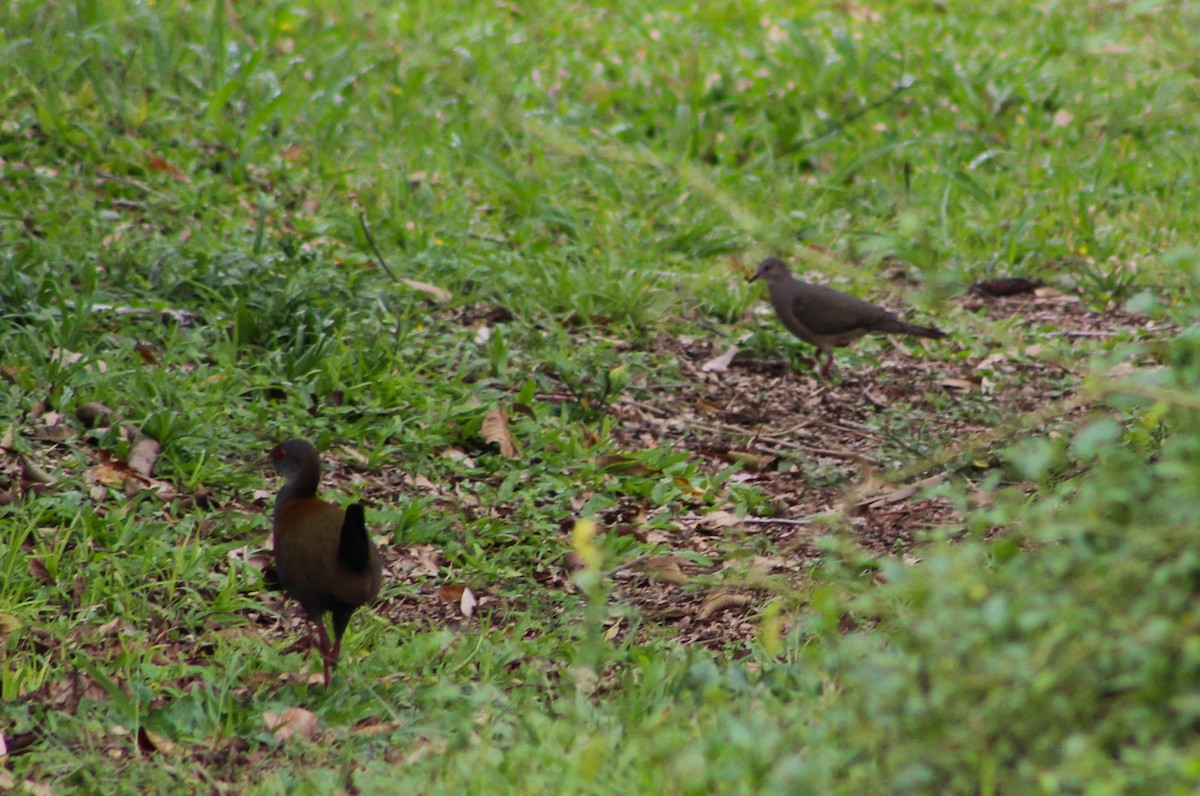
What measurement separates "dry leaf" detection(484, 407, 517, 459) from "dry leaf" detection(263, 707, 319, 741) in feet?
6.06

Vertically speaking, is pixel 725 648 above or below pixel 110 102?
above

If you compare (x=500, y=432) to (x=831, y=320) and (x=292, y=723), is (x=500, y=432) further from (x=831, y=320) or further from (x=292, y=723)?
(x=292, y=723)

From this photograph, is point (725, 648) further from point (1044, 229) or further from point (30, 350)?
point (1044, 229)

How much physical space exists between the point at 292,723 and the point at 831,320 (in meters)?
3.41

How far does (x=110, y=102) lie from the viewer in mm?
7355

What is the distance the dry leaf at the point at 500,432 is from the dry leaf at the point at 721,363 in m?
1.22

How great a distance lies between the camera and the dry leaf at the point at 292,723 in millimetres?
3557

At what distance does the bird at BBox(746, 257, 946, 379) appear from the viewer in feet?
20.6

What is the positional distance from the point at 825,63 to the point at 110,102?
429cm

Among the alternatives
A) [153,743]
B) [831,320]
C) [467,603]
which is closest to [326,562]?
[153,743]

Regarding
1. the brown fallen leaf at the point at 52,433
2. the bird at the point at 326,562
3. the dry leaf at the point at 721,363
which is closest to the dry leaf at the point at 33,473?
the brown fallen leaf at the point at 52,433

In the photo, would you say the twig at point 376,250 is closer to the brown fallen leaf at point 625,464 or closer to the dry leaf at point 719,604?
the brown fallen leaf at point 625,464

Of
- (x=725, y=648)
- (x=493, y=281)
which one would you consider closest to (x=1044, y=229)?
(x=493, y=281)

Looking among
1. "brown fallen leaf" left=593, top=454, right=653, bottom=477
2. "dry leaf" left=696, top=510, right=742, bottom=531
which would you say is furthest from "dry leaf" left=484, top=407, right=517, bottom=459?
"dry leaf" left=696, top=510, right=742, bottom=531
